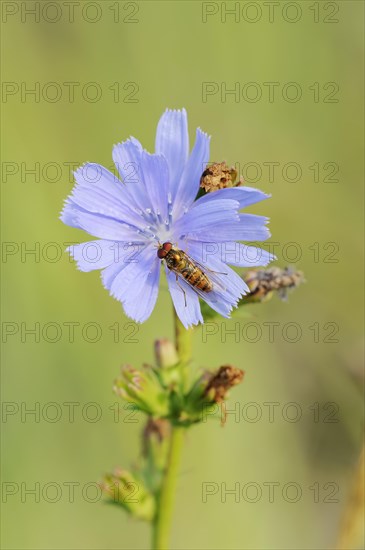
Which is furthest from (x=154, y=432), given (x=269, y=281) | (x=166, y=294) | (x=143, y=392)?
(x=166, y=294)

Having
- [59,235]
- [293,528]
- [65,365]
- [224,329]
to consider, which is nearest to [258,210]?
[224,329]

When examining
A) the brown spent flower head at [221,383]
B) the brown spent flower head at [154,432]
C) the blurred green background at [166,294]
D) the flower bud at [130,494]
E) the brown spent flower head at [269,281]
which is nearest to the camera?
the brown spent flower head at [221,383]

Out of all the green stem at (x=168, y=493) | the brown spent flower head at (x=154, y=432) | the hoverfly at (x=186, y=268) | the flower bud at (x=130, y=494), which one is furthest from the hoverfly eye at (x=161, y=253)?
the flower bud at (x=130, y=494)

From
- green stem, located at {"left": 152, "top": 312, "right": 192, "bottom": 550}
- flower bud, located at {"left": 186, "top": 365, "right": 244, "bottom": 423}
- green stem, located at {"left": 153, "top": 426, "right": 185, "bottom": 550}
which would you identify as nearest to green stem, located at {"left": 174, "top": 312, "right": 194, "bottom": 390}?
green stem, located at {"left": 152, "top": 312, "right": 192, "bottom": 550}

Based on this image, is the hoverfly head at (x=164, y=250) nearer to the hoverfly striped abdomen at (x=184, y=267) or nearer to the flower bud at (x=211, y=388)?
the hoverfly striped abdomen at (x=184, y=267)

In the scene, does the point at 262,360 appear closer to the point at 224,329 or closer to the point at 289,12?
the point at 224,329

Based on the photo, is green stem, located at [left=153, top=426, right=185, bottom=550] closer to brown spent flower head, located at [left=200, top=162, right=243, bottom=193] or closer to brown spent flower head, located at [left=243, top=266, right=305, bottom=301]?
brown spent flower head, located at [left=243, top=266, right=305, bottom=301]
